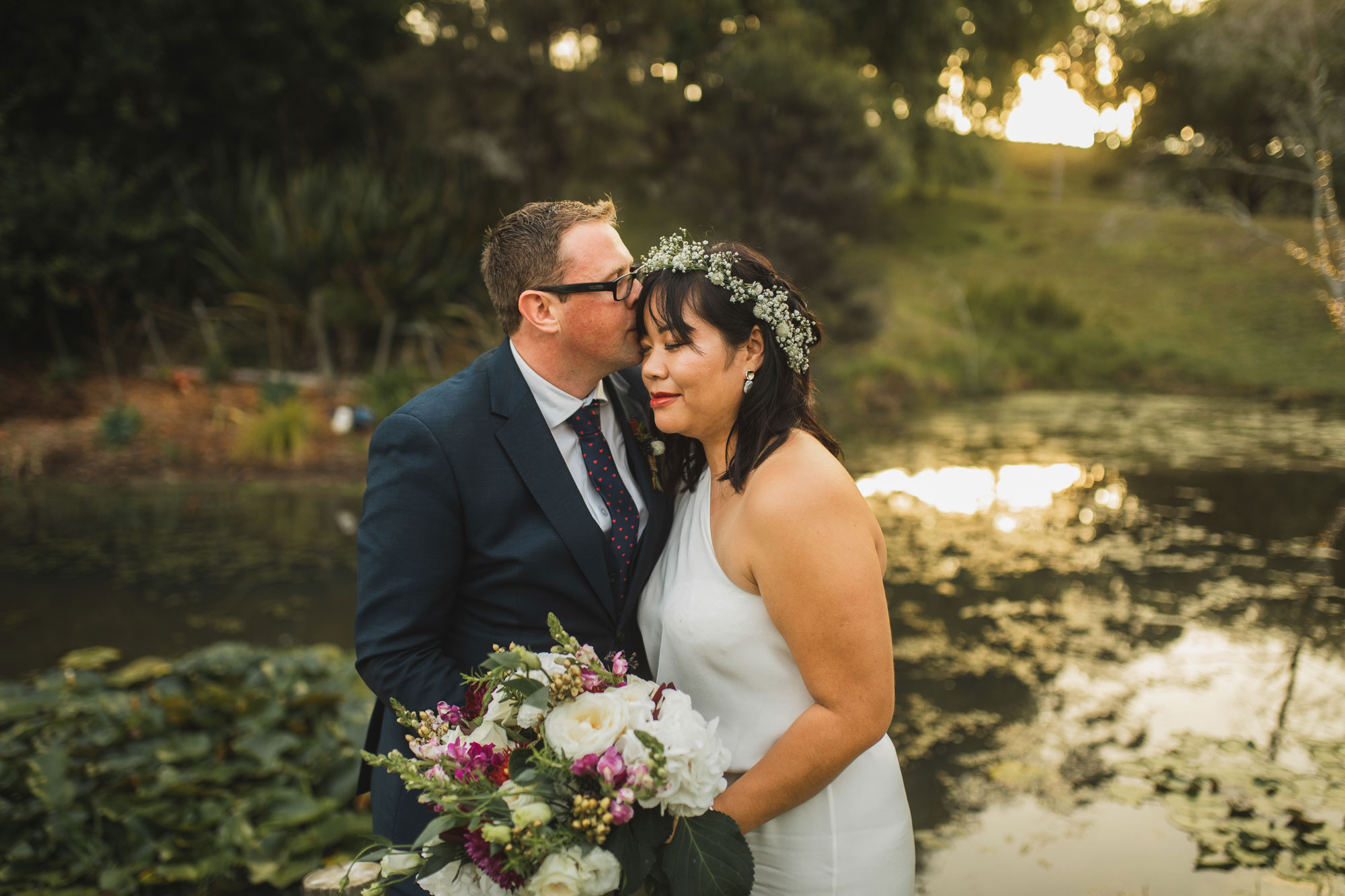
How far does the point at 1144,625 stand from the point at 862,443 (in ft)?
22.1

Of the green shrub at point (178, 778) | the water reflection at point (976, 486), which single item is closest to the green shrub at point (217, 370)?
the green shrub at point (178, 778)

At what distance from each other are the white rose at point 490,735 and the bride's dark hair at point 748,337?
791 mm

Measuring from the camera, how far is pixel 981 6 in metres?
21.8

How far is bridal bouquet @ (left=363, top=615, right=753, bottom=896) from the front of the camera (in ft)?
4.54

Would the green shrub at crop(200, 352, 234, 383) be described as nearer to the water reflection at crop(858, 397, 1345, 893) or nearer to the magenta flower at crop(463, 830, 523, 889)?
the water reflection at crop(858, 397, 1345, 893)

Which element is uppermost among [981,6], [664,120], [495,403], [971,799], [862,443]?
[981,6]

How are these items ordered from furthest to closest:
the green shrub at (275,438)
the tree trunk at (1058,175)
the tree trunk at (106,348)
→ the tree trunk at (1058,175)
the tree trunk at (106,348)
the green shrub at (275,438)

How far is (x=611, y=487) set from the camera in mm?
2283

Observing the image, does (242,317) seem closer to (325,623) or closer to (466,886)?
(325,623)

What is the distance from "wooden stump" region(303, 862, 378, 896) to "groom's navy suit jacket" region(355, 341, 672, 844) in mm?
304

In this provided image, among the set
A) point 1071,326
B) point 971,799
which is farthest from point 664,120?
point 971,799

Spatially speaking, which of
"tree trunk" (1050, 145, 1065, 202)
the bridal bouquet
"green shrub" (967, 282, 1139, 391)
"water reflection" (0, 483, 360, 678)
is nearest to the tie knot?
the bridal bouquet

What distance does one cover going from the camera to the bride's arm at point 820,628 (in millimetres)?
1765

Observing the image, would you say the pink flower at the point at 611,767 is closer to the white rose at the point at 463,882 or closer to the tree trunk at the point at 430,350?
the white rose at the point at 463,882
